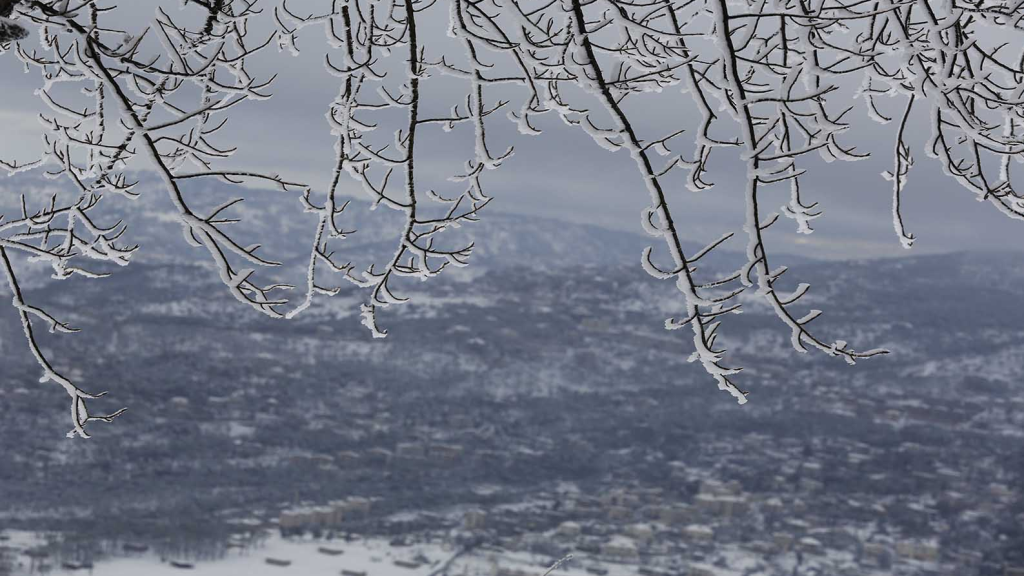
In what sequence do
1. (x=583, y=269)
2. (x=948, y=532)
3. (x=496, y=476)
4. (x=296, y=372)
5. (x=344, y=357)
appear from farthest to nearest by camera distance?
1. (x=583, y=269)
2. (x=344, y=357)
3. (x=296, y=372)
4. (x=496, y=476)
5. (x=948, y=532)

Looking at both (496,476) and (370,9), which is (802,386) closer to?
(496,476)

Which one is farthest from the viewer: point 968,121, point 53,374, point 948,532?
point 948,532

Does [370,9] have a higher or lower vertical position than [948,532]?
higher

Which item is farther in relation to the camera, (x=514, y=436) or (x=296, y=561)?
(x=514, y=436)

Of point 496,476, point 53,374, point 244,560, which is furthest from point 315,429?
point 53,374

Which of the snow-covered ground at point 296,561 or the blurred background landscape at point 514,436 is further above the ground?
the blurred background landscape at point 514,436

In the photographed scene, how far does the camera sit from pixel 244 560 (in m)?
42.9

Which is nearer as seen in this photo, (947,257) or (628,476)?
(628,476)

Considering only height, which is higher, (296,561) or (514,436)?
(514,436)

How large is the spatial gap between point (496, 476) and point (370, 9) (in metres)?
63.1

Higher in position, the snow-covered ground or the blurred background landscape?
the blurred background landscape

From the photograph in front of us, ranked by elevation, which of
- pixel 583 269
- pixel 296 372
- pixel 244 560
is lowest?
pixel 244 560

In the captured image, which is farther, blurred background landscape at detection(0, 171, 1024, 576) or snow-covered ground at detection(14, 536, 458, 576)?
blurred background landscape at detection(0, 171, 1024, 576)

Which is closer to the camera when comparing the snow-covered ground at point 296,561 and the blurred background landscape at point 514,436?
the snow-covered ground at point 296,561
